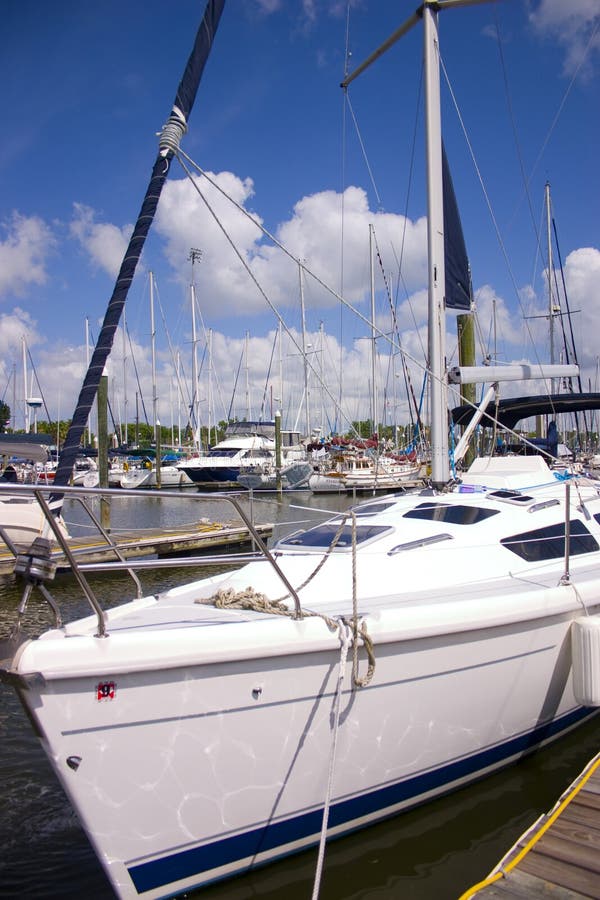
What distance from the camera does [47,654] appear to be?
131 inches

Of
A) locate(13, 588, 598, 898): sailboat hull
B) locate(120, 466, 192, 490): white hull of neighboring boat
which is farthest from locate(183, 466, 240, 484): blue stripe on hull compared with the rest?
locate(13, 588, 598, 898): sailboat hull

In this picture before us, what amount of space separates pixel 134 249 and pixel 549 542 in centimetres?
456

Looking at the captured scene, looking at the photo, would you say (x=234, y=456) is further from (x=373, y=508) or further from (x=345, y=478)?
(x=373, y=508)

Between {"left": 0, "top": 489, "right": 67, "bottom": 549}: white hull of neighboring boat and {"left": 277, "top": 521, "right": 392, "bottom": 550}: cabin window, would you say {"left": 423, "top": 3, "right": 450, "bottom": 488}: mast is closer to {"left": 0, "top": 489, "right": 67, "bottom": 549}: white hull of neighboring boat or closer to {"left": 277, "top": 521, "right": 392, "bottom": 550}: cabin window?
{"left": 277, "top": 521, "right": 392, "bottom": 550}: cabin window

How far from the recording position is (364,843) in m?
4.53

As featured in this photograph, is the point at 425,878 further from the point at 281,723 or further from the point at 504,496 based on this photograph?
the point at 504,496

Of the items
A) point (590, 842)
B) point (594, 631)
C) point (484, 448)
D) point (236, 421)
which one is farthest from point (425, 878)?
point (236, 421)

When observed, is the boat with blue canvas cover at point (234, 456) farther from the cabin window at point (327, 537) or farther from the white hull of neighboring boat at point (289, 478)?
the cabin window at point (327, 537)

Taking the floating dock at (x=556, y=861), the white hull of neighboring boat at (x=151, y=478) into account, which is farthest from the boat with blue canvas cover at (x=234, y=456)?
the floating dock at (x=556, y=861)

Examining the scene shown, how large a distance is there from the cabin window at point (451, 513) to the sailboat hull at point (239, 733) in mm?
1339

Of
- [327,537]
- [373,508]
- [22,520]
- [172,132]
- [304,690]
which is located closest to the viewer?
[304,690]

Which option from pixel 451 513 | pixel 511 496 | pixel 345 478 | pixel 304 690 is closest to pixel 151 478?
pixel 345 478

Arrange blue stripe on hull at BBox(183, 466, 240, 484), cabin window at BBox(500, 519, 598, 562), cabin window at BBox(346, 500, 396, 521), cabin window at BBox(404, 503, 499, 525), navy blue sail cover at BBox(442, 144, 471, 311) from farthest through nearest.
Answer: blue stripe on hull at BBox(183, 466, 240, 484) → navy blue sail cover at BBox(442, 144, 471, 311) → cabin window at BBox(346, 500, 396, 521) → cabin window at BBox(404, 503, 499, 525) → cabin window at BBox(500, 519, 598, 562)

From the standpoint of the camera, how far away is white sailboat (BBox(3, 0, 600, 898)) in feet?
11.4
